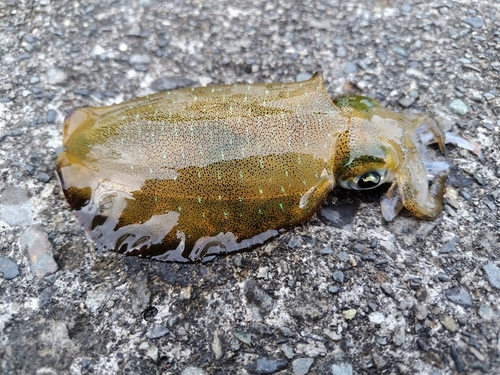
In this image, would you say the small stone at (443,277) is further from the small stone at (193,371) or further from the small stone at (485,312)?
the small stone at (193,371)

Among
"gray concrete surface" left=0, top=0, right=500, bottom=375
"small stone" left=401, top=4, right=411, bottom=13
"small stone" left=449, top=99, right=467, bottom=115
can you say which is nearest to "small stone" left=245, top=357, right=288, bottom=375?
"gray concrete surface" left=0, top=0, right=500, bottom=375

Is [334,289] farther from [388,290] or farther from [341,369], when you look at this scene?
[341,369]

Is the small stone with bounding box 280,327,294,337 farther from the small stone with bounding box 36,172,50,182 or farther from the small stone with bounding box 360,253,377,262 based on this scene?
the small stone with bounding box 36,172,50,182

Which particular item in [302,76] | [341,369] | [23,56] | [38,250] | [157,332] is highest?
[23,56]

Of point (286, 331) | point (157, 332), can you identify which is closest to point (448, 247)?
point (286, 331)

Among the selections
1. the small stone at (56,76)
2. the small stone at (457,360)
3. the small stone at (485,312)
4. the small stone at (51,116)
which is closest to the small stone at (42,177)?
the small stone at (51,116)

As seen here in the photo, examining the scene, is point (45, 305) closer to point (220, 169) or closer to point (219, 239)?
point (219, 239)

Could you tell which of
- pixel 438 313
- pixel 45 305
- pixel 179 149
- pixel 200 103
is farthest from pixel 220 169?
pixel 438 313

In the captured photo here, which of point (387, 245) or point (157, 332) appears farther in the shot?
point (387, 245)
